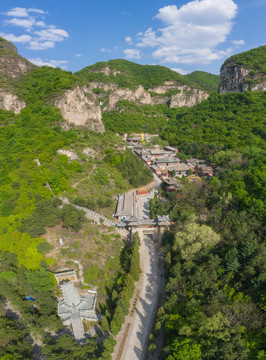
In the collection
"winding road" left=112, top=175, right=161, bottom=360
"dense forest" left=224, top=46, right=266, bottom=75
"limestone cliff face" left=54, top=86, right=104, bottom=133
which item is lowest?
"winding road" left=112, top=175, right=161, bottom=360

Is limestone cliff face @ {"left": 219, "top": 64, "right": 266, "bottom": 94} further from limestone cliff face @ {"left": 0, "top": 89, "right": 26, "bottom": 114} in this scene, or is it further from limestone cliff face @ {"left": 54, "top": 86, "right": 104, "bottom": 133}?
limestone cliff face @ {"left": 0, "top": 89, "right": 26, "bottom": 114}

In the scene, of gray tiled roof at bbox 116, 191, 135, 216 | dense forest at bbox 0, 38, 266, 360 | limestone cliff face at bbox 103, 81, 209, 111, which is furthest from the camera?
limestone cliff face at bbox 103, 81, 209, 111

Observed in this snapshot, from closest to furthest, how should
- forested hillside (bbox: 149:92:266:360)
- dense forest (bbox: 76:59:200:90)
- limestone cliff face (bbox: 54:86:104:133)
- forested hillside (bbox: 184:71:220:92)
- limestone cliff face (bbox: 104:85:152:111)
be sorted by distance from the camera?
forested hillside (bbox: 149:92:266:360) < limestone cliff face (bbox: 54:86:104:133) < limestone cliff face (bbox: 104:85:152:111) < dense forest (bbox: 76:59:200:90) < forested hillside (bbox: 184:71:220:92)

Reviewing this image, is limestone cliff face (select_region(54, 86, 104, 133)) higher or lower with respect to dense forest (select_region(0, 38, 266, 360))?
higher

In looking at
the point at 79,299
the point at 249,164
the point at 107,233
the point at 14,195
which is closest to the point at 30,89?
the point at 14,195

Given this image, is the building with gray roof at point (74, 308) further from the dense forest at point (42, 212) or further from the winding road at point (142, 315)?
the winding road at point (142, 315)

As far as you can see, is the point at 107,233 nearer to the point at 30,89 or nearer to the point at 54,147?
the point at 54,147

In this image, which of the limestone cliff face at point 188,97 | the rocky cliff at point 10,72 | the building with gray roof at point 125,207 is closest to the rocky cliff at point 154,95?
the limestone cliff face at point 188,97

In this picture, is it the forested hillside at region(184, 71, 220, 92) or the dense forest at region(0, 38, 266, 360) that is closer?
the dense forest at region(0, 38, 266, 360)

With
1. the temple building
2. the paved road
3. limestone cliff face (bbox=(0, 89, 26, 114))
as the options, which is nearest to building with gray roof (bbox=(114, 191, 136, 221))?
the paved road
